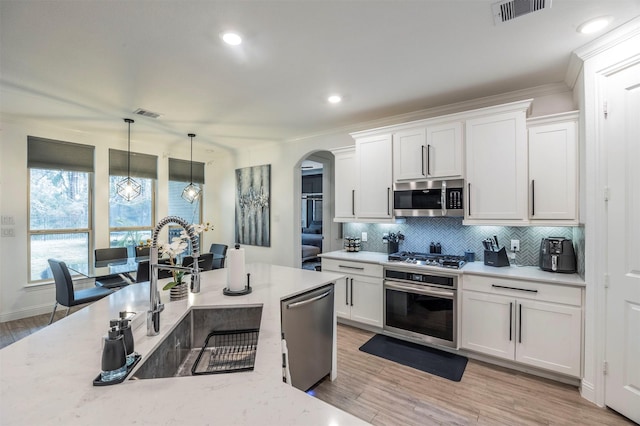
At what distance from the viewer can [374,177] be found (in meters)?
3.65

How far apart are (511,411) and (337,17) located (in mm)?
3072

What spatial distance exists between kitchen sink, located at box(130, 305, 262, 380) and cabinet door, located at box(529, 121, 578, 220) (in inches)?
107

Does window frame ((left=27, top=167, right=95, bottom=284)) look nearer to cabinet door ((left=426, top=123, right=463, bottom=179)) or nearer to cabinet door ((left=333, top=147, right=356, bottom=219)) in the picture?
cabinet door ((left=333, top=147, right=356, bottom=219))

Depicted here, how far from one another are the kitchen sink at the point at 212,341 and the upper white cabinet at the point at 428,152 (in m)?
2.36

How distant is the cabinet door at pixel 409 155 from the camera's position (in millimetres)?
3260

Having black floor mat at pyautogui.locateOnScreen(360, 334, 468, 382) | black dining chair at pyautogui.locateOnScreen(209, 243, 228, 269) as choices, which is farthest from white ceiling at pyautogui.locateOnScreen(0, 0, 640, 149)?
black floor mat at pyautogui.locateOnScreen(360, 334, 468, 382)

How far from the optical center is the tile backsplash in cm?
290

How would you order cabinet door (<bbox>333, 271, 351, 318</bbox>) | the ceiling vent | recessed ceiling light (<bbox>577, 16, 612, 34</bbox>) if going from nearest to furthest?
the ceiling vent → recessed ceiling light (<bbox>577, 16, 612, 34</bbox>) → cabinet door (<bbox>333, 271, 351, 318</bbox>)

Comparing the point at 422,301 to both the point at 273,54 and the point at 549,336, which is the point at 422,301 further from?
the point at 273,54

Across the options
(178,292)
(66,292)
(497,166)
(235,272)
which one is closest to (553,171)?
(497,166)

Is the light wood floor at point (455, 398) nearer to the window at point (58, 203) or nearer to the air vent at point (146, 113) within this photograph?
the air vent at point (146, 113)

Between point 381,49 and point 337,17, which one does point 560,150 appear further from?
point 337,17

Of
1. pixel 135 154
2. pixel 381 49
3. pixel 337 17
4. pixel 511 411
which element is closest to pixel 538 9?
pixel 381 49

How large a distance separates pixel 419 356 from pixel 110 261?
4.47 m
